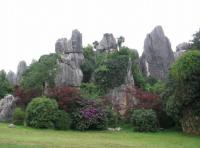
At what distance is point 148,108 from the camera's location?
32.0 metres

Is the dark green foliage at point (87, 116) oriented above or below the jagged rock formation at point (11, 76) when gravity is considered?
below

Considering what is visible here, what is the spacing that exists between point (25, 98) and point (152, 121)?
11.5 meters

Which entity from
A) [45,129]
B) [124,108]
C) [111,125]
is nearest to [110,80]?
[124,108]

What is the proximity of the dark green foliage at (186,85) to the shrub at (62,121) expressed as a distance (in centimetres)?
764

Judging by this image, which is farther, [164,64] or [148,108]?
[164,64]

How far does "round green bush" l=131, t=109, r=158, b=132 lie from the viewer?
29997 mm

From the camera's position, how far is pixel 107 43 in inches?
1913

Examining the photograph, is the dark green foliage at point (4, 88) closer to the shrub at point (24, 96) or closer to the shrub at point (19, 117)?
the shrub at point (24, 96)

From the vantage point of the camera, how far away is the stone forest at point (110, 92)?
91.7ft

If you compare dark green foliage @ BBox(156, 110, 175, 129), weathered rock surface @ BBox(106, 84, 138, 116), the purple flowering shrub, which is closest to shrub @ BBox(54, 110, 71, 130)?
the purple flowering shrub

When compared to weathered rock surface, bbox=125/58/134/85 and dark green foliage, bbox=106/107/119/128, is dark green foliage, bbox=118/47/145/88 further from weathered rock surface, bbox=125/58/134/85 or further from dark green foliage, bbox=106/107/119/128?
dark green foliage, bbox=106/107/119/128

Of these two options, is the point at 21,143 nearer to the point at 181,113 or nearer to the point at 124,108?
the point at 181,113

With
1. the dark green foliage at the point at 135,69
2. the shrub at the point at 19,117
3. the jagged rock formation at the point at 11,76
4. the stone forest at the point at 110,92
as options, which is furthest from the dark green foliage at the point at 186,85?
the jagged rock formation at the point at 11,76

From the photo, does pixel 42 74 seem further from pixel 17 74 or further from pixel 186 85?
pixel 17 74
